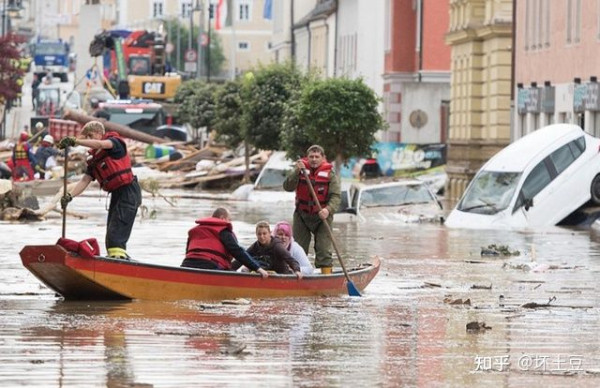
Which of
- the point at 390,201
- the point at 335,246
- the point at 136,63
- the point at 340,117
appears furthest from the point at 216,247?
the point at 136,63

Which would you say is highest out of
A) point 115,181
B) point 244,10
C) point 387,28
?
point 244,10

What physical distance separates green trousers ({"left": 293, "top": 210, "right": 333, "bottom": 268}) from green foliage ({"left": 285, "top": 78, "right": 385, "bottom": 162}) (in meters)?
30.9

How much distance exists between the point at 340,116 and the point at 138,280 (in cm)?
3513

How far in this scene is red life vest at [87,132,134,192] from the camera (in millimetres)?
19688

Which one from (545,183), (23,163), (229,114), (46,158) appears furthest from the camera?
(229,114)

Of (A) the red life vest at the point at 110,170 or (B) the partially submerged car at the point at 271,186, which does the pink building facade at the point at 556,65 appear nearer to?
(B) the partially submerged car at the point at 271,186

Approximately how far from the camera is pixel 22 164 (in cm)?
5384

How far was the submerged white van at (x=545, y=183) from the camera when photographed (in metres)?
38.9

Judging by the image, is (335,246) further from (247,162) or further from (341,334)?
(247,162)

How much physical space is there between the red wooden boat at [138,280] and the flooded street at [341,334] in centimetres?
16

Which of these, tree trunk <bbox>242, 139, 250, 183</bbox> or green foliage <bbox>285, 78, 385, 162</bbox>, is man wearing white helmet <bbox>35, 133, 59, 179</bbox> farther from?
tree trunk <bbox>242, 139, 250, 183</bbox>

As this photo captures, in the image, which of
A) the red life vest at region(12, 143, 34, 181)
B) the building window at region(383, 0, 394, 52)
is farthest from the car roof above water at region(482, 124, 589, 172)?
the building window at region(383, 0, 394, 52)

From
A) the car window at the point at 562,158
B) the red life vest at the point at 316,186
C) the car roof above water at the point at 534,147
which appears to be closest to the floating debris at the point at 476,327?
the red life vest at the point at 316,186

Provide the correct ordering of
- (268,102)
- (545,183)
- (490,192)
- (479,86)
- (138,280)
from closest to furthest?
(138,280) → (545,183) → (490,192) → (479,86) → (268,102)
